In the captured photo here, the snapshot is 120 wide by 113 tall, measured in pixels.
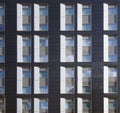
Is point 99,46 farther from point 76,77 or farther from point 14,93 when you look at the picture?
point 14,93

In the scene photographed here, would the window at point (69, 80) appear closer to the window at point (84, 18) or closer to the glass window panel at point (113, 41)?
the window at point (84, 18)

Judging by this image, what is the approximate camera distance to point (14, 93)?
314 inches

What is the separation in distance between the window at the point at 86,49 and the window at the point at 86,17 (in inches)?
19.1

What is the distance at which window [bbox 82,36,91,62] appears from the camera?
809 cm

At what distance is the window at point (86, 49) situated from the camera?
8086mm

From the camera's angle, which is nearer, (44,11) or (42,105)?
(42,105)

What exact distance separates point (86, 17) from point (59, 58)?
2.19 metres

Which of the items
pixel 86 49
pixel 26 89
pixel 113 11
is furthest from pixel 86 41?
pixel 26 89

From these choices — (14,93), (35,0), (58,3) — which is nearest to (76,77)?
(14,93)

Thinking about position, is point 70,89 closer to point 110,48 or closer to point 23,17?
point 110,48

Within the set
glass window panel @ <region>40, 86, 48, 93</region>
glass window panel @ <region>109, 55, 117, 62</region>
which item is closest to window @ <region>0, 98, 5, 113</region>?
glass window panel @ <region>40, 86, 48, 93</region>

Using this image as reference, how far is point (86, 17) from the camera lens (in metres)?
8.19

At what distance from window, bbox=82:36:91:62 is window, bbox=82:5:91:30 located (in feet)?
1.59

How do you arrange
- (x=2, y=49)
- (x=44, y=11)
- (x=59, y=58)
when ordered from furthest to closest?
(x=44, y=11) < (x=2, y=49) < (x=59, y=58)
